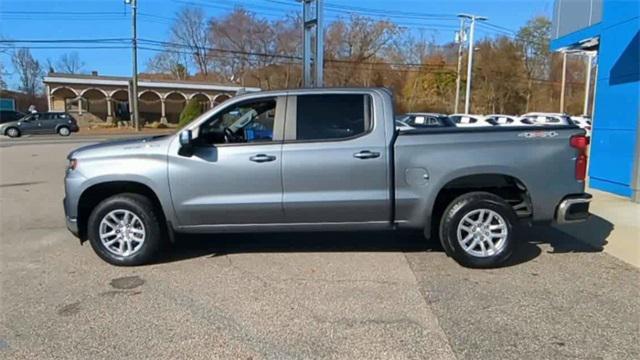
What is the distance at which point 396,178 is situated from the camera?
5.01 meters

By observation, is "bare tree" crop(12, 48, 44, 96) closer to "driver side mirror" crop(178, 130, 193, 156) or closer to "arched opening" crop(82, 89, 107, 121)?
"arched opening" crop(82, 89, 107, 121)

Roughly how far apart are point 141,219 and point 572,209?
4.54m

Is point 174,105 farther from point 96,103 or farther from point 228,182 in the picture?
point 228,182

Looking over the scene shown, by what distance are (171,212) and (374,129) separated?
2329mm

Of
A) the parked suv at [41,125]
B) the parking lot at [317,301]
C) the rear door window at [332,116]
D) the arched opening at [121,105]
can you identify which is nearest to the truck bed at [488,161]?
the rear door window at [332,116]

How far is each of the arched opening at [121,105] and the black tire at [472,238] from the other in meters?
48.3

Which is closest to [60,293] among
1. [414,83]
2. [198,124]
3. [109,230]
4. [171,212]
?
[109,230]

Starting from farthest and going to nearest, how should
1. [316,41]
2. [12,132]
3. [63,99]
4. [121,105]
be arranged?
1. [121,105]
2. [63,99]
3. [12,132]
4. [316,41]

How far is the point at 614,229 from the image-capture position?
6500 mm

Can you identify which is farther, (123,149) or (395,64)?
(395,64)

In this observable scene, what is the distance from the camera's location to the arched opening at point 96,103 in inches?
1866

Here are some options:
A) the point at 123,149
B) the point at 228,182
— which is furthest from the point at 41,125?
the point at 228,182

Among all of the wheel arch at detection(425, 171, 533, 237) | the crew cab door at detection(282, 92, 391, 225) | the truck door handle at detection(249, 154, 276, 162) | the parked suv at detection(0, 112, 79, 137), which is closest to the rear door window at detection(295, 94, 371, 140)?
the crew cab door at detection(282, 92, 391, 225)

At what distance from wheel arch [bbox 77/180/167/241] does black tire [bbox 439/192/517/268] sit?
309 centimetres
